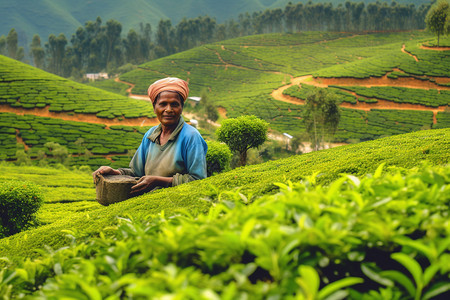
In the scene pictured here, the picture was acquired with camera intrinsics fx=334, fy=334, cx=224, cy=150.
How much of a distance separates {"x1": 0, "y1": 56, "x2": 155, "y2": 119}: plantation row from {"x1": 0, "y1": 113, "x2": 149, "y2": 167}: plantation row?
2619mm

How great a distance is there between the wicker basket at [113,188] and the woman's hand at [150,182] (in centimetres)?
9

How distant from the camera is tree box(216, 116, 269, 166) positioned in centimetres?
1106

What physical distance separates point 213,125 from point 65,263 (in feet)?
107

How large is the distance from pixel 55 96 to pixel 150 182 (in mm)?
32316

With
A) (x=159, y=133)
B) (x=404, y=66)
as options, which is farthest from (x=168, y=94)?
(x=404, y=66)

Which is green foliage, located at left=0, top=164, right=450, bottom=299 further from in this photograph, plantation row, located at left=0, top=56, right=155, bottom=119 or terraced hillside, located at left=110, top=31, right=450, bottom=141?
plantation row, located at left=0, top=56, right=155, bottom=119

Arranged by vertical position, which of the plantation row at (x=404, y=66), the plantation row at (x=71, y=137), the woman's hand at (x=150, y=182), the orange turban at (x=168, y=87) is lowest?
the plantation row at (x=71, y=137)

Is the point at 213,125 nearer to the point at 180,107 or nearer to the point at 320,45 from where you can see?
the point at 180,107

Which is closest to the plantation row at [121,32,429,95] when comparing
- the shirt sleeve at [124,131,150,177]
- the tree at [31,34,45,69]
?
the tree at [31,34,45,69]

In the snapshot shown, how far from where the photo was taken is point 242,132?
440 inches

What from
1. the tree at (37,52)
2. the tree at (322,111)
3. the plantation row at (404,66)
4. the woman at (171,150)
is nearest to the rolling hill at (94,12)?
the tree at (37,52)

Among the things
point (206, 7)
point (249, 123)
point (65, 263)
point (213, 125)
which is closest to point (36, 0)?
point (206, 7)

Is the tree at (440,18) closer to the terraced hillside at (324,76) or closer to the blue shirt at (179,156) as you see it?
the terraced hillside at (324,76)

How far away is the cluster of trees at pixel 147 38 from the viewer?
6888cm
